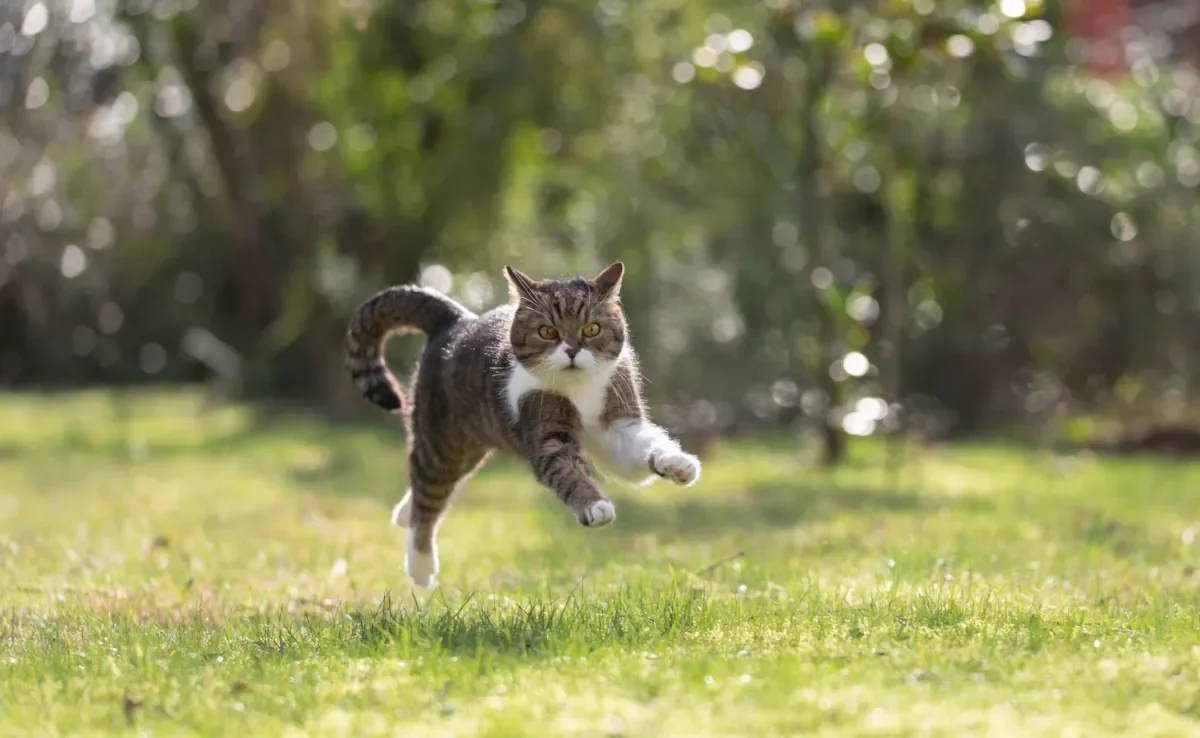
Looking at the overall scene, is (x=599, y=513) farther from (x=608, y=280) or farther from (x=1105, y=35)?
(x=1105, y=35)

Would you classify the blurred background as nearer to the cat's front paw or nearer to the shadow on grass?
the cat's front paw

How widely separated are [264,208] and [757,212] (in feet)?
33.2

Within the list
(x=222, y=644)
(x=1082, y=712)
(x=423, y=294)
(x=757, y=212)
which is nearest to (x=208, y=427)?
(x=757, y=212)

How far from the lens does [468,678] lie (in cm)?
500

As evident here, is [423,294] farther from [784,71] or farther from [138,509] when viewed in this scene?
[784,71]

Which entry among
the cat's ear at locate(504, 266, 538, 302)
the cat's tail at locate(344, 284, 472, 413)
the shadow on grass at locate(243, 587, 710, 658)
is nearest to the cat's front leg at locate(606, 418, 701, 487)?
the shadow on grass at locate(243, 587, 710, 658)

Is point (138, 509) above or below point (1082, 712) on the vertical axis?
below

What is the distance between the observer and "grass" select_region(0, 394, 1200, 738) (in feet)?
15.3

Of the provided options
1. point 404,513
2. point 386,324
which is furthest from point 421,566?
point 386,324

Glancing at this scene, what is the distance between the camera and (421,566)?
25.4ft

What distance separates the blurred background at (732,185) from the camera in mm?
15523

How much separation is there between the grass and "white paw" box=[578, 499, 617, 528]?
0.37m

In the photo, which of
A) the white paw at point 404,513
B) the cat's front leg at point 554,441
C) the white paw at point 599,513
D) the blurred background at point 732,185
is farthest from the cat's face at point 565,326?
the blurred background at point 732,185

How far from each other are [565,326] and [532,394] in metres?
0.33
